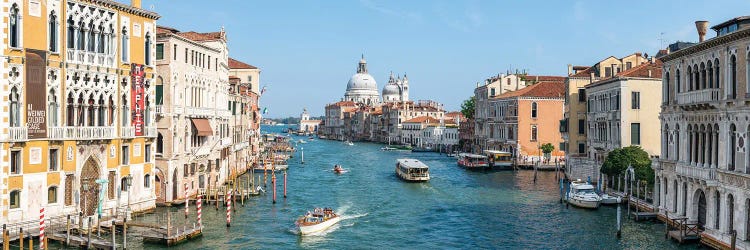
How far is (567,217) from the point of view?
29.9 meters

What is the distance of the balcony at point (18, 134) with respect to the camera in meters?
21.0

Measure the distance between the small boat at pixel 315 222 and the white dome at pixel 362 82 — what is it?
161 m

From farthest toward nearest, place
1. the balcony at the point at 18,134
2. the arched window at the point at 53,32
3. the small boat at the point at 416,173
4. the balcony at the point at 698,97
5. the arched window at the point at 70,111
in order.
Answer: the small boat at the point at 416,173
the arched window at the point at 70,111
the arched window at the point at 53,32
the balcony at the point at 18,134
the balcony at the point at 698,97

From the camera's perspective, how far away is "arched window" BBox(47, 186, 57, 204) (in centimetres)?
2266

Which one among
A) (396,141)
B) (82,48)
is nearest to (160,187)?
(82,48)

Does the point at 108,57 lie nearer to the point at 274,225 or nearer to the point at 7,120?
the point at 7,120

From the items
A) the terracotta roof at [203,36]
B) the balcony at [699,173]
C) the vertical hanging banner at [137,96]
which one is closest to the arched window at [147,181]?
the vertical hanging banner at [137,96]

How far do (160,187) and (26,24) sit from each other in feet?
34.0

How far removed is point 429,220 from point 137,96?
A: 12.7 m

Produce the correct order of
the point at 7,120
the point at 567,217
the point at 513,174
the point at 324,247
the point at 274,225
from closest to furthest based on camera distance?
the point at 7,120 → the point at 324,247 → the point at 274,225 → the point at 567,217 → the point at 513,174

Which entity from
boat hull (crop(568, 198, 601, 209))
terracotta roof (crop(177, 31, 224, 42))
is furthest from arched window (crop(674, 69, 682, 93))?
terracotta roof (crop(177, 31, 224, 42))

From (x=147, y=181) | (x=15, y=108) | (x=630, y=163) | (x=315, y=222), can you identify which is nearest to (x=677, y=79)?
(x=630, y=163)

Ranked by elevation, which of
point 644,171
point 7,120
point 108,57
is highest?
point 108,57

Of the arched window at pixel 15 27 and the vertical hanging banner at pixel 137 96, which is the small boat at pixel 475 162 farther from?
the arched window at pixel 15 27
